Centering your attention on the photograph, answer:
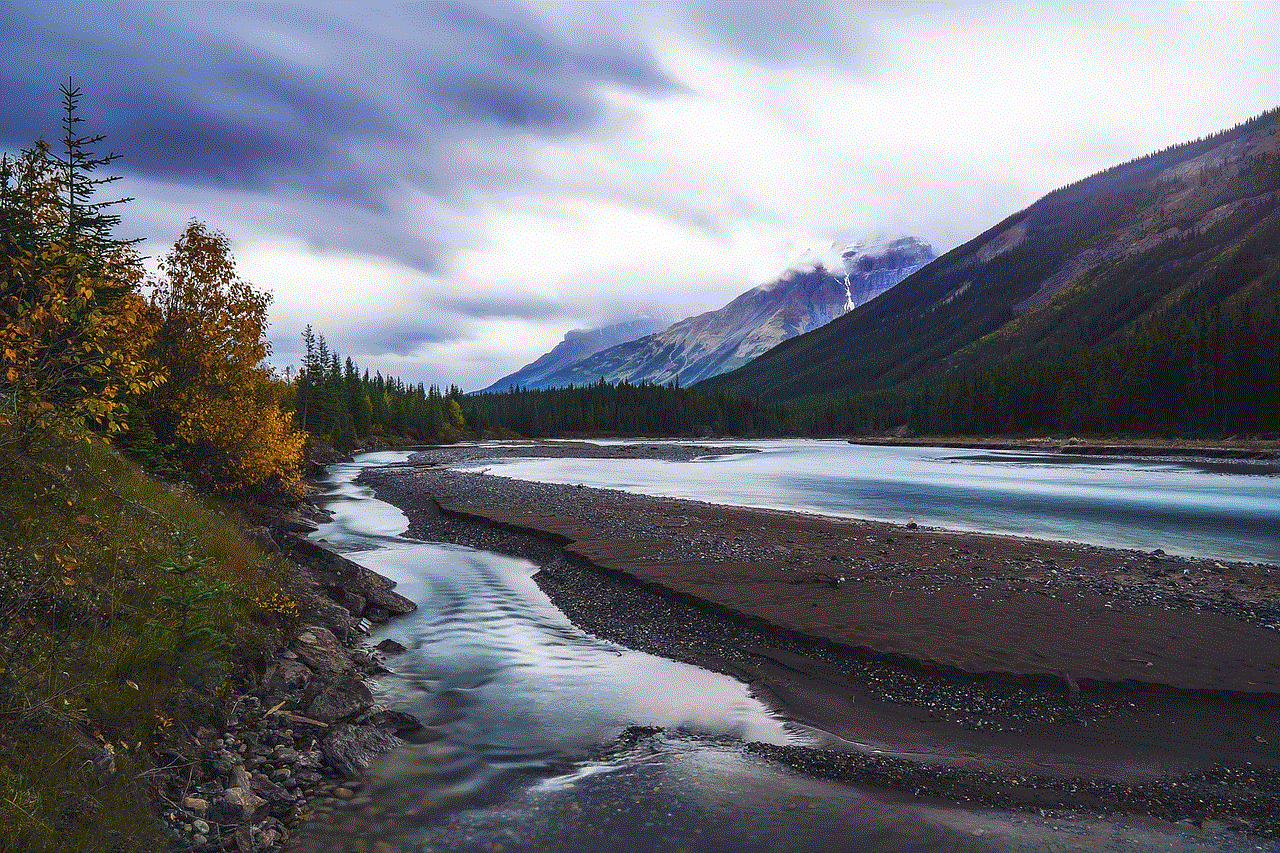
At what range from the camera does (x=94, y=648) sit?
25.5 feet

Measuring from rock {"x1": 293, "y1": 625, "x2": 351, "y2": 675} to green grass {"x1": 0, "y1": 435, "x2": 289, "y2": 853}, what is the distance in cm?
63

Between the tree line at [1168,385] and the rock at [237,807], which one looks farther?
the tree line at [1168,385]

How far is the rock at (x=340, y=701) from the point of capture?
32.6 ft

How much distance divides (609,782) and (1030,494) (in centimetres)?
4738

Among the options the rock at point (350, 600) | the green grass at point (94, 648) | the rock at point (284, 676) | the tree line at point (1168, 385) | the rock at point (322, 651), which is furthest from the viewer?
the tree line at point (1168, 385)

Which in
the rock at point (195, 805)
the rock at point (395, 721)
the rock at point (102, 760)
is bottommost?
the rock at point (395, 721)

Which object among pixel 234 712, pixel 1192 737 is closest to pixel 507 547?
pixel 234 712

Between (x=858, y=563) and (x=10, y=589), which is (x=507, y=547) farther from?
(x=10, y=589)

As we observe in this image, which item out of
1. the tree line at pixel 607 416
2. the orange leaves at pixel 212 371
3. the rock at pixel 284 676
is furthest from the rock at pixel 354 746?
the tree line at pixel 607 416

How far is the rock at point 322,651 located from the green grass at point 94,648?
627 millimetres

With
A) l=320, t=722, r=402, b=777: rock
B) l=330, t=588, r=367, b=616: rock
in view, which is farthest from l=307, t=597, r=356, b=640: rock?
l=320, t=722, r=402, b=777: rock

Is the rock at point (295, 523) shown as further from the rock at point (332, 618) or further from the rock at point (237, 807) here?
the rock at point (237, 807)

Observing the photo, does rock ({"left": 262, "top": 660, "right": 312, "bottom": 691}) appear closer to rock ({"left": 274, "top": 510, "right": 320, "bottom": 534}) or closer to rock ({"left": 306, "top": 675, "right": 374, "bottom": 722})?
rock ({"left": 306, "top": 675, "right": 374, "bottom": 722})

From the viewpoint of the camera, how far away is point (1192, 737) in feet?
32.2
